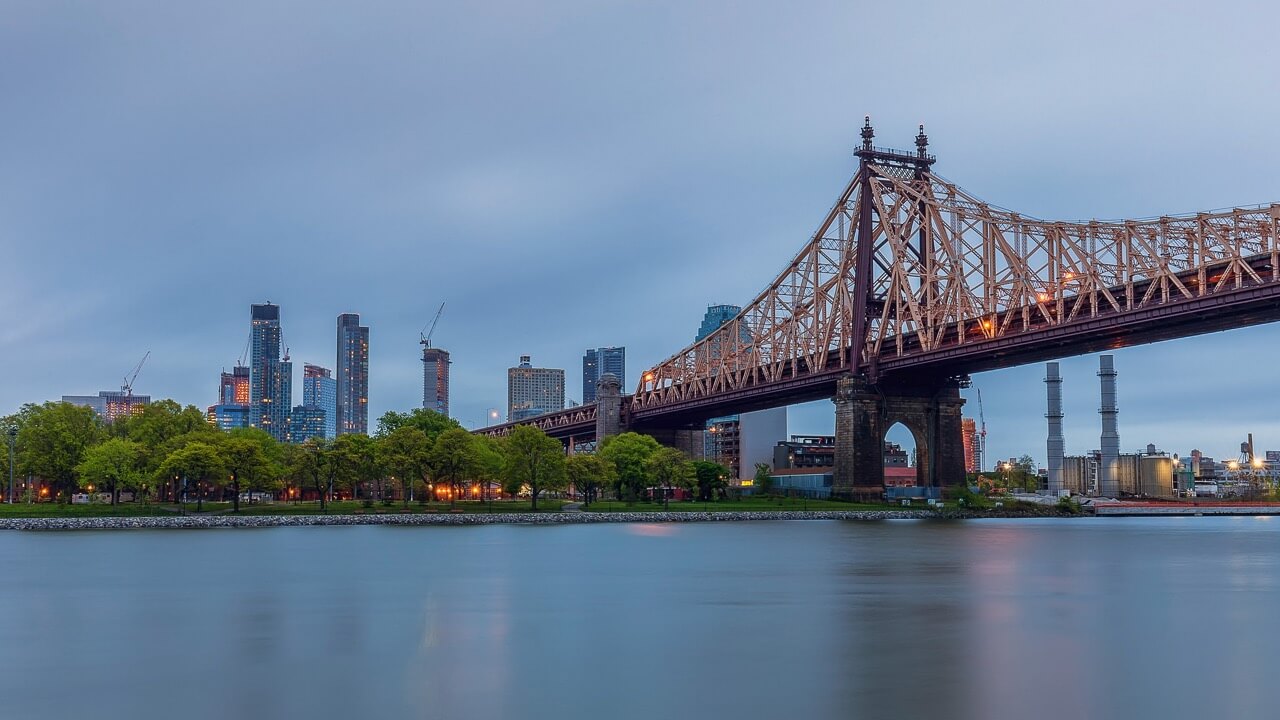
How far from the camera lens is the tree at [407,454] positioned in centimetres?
11019

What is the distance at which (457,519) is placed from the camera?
106 m

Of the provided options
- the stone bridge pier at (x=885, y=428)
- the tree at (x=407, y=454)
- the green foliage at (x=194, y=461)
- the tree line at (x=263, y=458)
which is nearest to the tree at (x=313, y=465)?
the tree line at (x=263, y=458)

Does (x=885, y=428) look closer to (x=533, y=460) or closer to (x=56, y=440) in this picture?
(x=533, y=460)

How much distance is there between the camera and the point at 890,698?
26.7 metres

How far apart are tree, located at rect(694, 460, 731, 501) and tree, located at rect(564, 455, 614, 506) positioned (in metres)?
17.0

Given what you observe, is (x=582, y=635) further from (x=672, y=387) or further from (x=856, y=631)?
(x=672, y=387)

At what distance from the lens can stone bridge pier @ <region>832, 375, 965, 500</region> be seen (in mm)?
120125

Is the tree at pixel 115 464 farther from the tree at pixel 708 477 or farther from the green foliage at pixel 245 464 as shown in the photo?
the tree at pixel 708 477

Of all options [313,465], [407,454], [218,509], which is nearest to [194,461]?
[313,465]

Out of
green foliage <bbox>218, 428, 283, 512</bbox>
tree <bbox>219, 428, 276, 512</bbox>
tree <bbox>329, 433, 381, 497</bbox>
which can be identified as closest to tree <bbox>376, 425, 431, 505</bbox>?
tree <bbox>329, 433, 381, 497</bbox>

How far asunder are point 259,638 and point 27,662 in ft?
20.3

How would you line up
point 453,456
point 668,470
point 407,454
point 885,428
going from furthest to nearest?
1. point 668,470
2. point 885,428
3. point 407,454
4. point 453,456

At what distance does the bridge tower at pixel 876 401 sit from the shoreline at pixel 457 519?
6027 millimetres

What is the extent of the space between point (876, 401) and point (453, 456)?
136 feet
